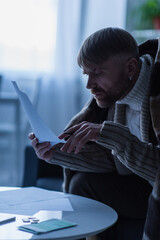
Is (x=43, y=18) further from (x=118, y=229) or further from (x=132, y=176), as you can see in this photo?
(x=118, y=229)

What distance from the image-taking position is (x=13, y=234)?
3.04 feet

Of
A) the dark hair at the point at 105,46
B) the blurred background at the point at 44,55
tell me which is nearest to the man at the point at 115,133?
the dark hair at the point at 105,46

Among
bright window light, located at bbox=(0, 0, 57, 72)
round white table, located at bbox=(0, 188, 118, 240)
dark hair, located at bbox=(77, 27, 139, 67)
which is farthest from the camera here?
bright window light, located at bbox=(0, 0, 57, 72)

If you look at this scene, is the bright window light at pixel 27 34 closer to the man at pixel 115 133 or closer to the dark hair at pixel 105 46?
the man at pixel 115 133

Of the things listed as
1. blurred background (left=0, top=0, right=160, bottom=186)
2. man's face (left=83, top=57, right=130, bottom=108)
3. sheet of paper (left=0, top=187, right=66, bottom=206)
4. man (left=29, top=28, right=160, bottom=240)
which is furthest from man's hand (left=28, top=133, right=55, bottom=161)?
blurred background (left=0, top=0, right=160, bottom=186)

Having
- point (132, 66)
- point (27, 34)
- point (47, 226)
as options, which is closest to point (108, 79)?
point (132, 66)

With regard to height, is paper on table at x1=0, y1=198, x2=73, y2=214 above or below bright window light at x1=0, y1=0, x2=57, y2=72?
below

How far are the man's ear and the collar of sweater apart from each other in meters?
0.03

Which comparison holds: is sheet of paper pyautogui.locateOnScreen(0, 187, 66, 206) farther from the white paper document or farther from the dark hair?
the dark hair

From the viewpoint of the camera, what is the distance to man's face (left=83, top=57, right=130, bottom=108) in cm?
141

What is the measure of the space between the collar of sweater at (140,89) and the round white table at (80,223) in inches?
15.8

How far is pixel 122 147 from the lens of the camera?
47.7 inches

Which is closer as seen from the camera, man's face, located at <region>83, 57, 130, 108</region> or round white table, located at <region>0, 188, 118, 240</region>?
round white table, located at <region>0, 188, 118, 240</region>

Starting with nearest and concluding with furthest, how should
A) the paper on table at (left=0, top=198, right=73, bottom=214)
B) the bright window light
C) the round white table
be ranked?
the round white table < the paper on table at (left=0, top=198, right=73, bottom=214) < the bright window light
